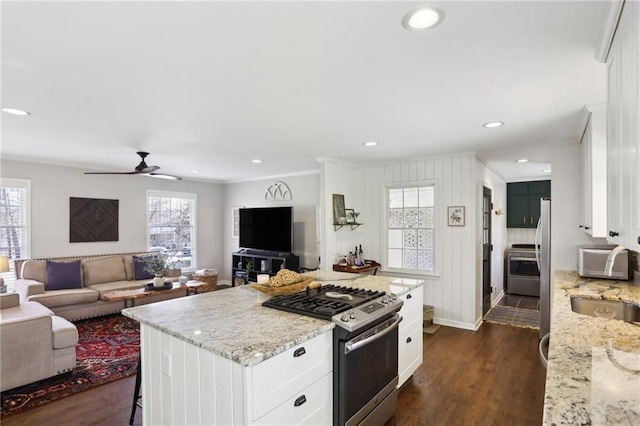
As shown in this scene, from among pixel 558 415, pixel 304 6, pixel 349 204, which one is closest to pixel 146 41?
pixel 304 6

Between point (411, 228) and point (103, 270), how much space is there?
5.04m

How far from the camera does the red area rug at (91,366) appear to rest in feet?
9.17

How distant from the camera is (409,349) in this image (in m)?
2.90

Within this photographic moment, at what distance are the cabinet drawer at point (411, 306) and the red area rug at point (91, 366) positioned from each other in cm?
268

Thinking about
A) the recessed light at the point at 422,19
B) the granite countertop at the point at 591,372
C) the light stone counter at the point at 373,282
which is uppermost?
the recessed light at the point at 422,19

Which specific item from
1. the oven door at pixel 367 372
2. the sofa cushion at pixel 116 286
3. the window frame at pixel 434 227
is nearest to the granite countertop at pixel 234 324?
the oven door at pixel 367 372

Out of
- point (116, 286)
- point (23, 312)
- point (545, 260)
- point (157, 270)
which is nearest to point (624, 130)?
point (545, 260)

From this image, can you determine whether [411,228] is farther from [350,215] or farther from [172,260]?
[172,260]

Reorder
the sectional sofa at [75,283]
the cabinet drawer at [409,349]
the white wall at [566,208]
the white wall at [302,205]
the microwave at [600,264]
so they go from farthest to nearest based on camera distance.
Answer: the white wall at [302,205] → the sectional sofa at [75,283] → the white wall at [566,208] → the microwave at [600,264] → the cabinet drawer at [409,349]

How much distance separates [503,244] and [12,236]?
8655 millimetres

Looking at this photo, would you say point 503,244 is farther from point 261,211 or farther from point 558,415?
point 558,415

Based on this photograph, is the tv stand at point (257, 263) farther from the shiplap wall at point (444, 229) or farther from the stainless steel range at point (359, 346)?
the stainless steel range at point (359, 346)

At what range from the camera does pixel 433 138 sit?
368 cm

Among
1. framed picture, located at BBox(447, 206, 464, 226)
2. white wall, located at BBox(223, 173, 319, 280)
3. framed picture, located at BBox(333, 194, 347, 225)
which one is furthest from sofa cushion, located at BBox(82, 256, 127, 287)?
framed picture, located at BBox(447, 206, 464, 226)
